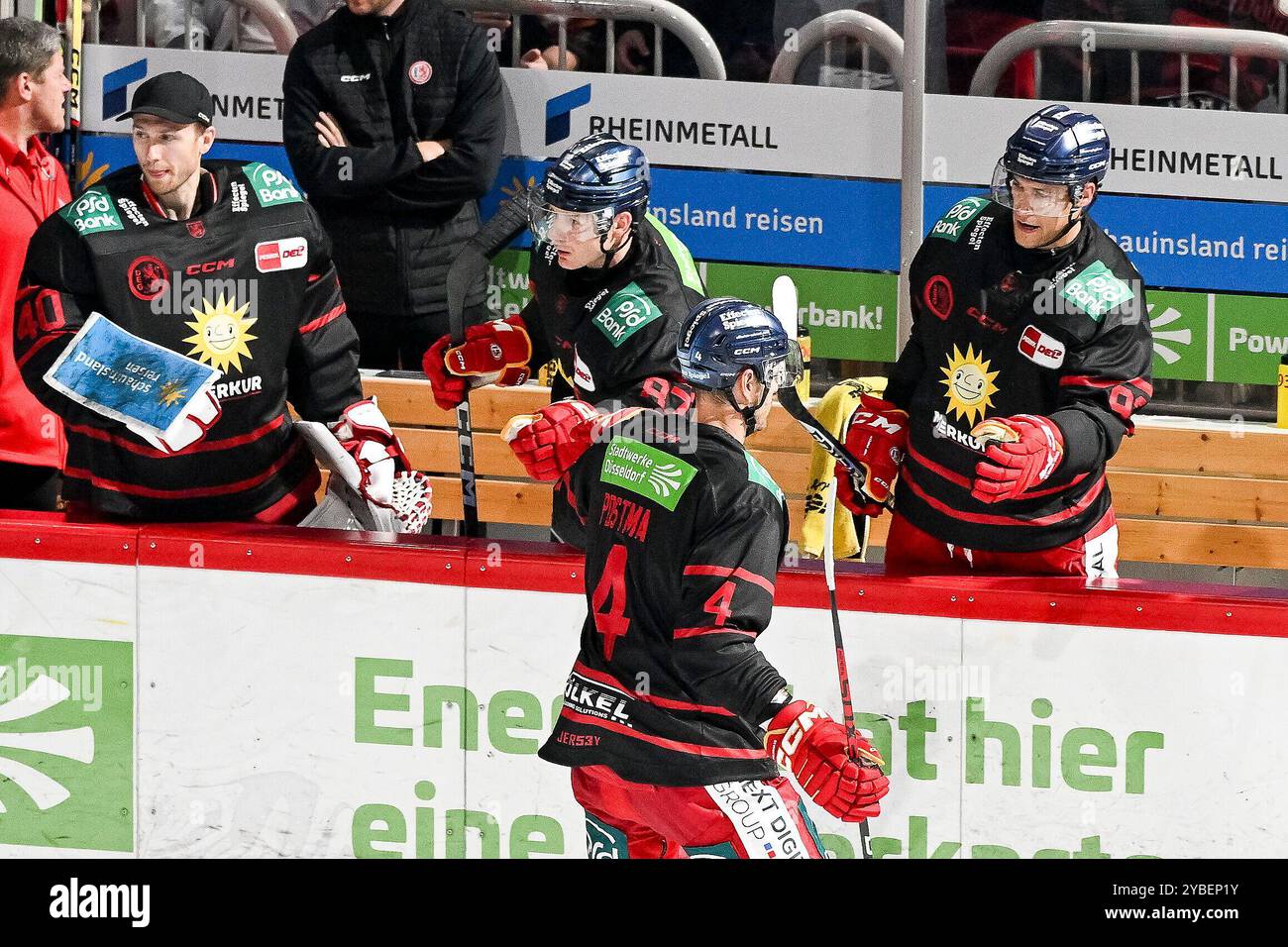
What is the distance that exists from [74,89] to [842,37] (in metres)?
2.83

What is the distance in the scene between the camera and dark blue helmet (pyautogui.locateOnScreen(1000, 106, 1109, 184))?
14.8ft

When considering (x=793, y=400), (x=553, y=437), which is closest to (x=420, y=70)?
(x=553, y=437)

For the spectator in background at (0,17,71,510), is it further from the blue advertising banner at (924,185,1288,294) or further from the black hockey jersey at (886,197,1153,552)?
the blue advertising banner at (924,185,1288,294)

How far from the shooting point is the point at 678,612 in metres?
3.68

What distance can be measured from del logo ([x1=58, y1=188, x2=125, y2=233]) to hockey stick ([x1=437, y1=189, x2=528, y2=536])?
955 mm

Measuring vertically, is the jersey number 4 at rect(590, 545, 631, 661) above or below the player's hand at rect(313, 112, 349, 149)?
below

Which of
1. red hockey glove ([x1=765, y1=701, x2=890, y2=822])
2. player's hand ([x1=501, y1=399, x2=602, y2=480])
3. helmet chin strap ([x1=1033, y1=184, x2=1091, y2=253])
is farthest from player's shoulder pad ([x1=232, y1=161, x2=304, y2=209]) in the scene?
red hockey glove ([x1=765, y1=701, x2=890, y2=822])

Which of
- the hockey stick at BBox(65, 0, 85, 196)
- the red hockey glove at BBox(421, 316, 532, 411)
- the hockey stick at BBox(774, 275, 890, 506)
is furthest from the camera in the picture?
the hockey stick at BBox(65, 0, 85, 196)

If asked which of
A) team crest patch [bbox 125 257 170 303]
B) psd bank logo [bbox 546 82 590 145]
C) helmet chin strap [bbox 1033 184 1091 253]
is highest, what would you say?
psd bank logo [bbox 546 82 590 145]

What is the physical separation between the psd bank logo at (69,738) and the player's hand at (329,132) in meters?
2.37

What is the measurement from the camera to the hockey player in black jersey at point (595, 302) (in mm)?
4738

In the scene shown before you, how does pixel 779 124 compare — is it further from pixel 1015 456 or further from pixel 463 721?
pixel 463 721
